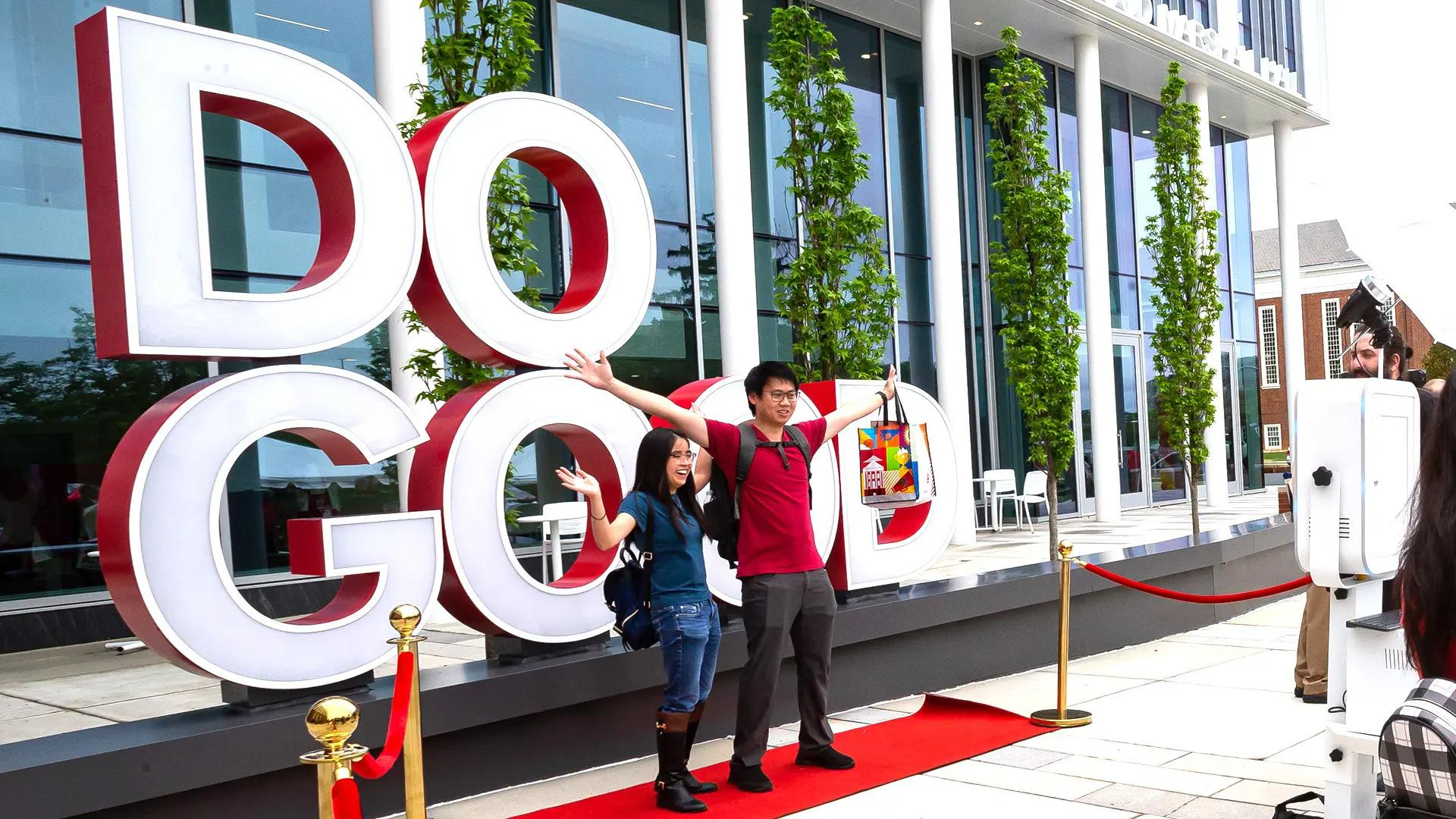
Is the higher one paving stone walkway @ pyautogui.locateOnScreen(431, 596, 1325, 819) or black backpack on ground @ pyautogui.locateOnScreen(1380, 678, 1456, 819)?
black backpack on ground @ pyautogui.locateOnScreen(1380, 678, 1456, 819)

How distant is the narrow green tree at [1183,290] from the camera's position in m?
15.1

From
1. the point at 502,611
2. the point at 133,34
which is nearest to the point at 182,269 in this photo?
the point at 133,34

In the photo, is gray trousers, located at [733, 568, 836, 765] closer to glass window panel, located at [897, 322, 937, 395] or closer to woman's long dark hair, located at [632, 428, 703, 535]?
woman's long dark hair, located at [632, 428, 703, 535]

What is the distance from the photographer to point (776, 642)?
598 centimetres

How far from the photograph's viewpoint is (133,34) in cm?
500

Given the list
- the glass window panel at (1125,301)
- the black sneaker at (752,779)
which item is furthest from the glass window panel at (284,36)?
the glass window panel at (1125,301)

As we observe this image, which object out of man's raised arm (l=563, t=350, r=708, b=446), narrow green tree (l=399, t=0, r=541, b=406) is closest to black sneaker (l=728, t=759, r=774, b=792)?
man's raised arm (l=563, t=350, r=708, b=446)

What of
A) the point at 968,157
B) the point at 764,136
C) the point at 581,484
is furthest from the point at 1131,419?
the point at 581,484

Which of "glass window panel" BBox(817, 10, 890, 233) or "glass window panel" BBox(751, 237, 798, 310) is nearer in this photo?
"glass window panel" BBox(751, 237, 798, 310)

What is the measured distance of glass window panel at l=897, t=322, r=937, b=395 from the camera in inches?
765

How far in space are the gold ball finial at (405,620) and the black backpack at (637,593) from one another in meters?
1.72

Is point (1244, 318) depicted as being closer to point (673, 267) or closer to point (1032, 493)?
point (1032, 493)

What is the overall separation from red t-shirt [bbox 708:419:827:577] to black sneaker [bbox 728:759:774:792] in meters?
0.96

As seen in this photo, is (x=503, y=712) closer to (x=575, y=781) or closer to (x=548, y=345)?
(x=575, y=781)
